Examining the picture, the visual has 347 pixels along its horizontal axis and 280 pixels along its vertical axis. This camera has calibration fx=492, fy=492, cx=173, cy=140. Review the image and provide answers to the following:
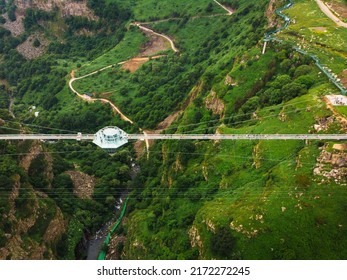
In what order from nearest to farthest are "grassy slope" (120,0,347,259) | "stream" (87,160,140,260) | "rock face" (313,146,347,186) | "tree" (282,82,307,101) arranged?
"grassy slope" (120,0,347,259), "rock face" (313,146,347,186), "tree" (282,82,307,101), "stream" (87,160,140,260)

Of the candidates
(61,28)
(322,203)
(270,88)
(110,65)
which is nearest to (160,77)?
(110,65)

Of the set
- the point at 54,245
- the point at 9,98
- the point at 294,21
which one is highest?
the point at 294,21

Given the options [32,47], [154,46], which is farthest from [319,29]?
[32,47]

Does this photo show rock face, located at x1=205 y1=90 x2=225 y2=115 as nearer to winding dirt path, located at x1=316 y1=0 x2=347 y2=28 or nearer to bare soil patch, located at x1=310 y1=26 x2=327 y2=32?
bare soil patch, located at x1=310 y1=26 x2=327 y2=32

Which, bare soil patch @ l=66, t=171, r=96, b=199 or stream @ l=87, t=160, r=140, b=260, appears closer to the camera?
stream @ l=87, t=160, r=140, b=260

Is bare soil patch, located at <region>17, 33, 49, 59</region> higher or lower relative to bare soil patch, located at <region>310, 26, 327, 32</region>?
lower

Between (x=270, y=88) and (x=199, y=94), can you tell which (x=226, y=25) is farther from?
(x=270, y=88)

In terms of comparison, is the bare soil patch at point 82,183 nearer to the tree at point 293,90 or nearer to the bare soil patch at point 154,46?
the tree at point 293,90

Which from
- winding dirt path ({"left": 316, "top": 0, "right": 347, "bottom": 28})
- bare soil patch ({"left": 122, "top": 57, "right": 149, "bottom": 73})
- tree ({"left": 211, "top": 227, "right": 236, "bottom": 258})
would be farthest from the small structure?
bare soil patch ({"left": 122, "top": 57, "right": 149, "bottom": 73})

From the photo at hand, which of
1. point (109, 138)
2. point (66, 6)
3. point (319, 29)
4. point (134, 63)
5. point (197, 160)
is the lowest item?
point (134, 63)

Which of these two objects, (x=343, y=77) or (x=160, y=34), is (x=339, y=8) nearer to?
(x=343, y=77)

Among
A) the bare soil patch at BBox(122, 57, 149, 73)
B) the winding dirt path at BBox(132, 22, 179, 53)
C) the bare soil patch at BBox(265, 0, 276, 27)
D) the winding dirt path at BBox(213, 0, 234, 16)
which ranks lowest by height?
the bare soil patch at BBox(122, 57, 149, 73)
